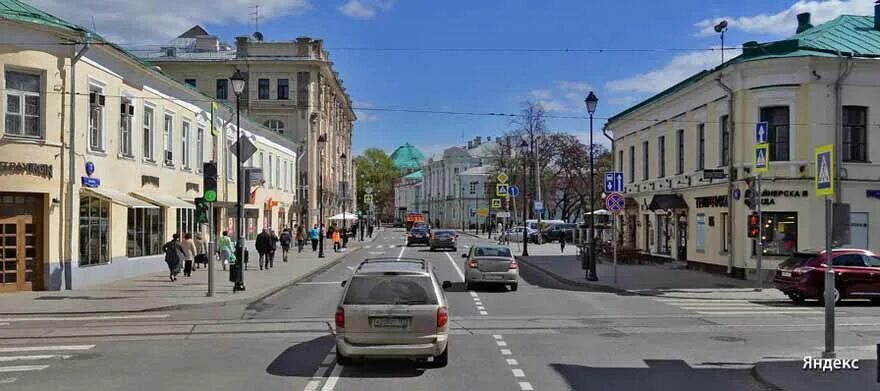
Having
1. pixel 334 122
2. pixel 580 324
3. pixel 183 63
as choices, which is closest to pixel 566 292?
pixel 580 324

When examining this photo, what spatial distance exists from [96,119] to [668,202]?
23361 millimetres

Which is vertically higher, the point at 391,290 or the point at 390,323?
the point at 391,290

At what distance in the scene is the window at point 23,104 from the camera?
23.0 metres

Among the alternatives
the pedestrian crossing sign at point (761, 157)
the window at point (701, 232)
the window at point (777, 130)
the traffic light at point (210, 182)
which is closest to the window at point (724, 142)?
the window at point (777, 130)

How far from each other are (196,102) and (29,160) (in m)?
14.7

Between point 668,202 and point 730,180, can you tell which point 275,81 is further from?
point 730,180

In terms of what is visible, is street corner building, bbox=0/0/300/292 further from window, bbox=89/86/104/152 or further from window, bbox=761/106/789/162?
window, bbox=761/106/789/162

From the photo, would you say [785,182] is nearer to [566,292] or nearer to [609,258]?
[566,292]

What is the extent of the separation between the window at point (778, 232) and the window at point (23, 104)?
77.9 feet

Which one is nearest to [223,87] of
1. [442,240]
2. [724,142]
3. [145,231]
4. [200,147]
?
[442,240]

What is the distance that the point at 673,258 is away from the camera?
36938 millimetres

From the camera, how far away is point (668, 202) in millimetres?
35438

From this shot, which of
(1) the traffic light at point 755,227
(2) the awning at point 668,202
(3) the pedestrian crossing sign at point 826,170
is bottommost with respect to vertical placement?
(1) the traffic light at point 755,227

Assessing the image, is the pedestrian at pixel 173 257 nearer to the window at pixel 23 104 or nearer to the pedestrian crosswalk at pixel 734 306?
the window at pixel 23 104
